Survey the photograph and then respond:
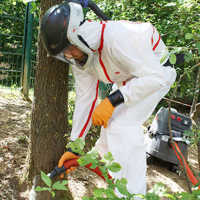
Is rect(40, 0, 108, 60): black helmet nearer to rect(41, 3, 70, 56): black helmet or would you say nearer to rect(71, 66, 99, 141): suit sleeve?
rect(41, 3, 70, 56): black helmet

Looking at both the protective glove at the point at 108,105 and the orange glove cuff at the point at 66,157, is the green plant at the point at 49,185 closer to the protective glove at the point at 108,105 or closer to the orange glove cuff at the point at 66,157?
the protective glove at the point at 108,105

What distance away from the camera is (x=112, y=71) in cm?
190

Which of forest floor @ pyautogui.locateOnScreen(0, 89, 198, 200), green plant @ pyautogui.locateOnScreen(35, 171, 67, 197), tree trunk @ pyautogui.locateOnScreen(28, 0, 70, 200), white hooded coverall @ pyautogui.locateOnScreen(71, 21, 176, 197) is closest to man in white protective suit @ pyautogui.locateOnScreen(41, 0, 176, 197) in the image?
white hooded coverall @ pyautogui.locateOnScreen(71, 21, 176, 197)

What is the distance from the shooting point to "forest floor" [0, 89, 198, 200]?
241 cm

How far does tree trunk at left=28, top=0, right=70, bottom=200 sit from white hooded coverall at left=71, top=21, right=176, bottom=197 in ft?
1.32

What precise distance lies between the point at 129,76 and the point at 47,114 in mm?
817

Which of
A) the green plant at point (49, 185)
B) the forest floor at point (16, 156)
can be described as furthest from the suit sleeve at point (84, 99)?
the green plant at point (49, 185)

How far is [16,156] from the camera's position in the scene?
2.75m

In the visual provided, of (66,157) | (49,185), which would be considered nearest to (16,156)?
(66,157)

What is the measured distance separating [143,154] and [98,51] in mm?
815

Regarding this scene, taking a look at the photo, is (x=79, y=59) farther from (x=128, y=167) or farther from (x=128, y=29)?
(x=128, y=167)

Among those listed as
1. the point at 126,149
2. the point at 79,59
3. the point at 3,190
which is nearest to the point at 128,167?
the point at 126,149

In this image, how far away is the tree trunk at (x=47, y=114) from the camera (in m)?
2.15

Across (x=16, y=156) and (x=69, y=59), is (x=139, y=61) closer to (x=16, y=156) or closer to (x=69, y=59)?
(x=69, y=59)
